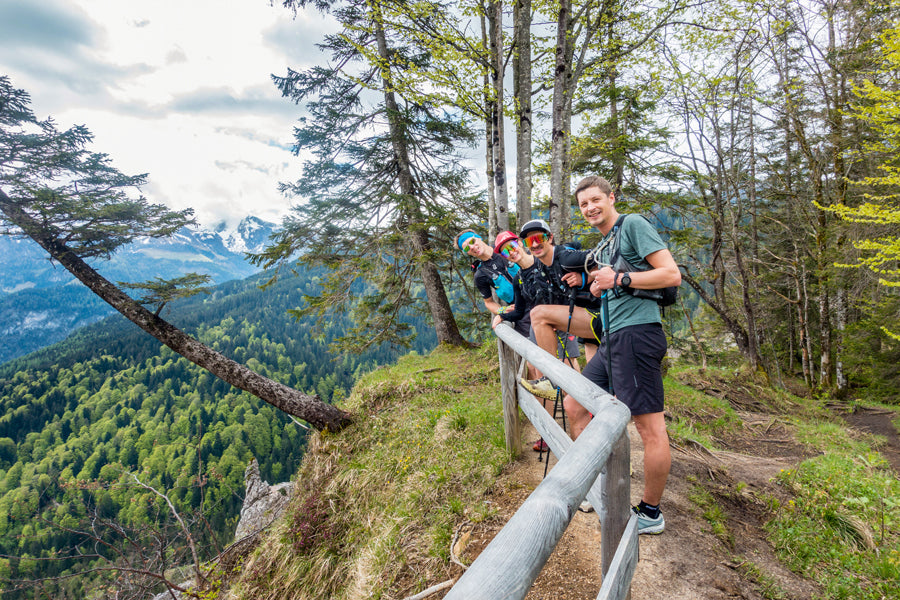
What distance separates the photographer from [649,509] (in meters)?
2.61

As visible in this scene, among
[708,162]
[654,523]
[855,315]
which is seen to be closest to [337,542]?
[654,523]

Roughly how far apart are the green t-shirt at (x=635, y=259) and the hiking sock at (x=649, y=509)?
4.37 ft

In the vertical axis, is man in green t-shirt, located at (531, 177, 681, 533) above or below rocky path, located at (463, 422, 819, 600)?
above

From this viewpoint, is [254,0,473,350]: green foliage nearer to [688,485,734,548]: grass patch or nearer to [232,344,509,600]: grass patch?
[232,344,509,600]: grass patch

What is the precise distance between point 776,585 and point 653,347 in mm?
1759

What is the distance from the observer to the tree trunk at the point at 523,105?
18.1 ft

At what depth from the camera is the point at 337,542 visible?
522 centimetres

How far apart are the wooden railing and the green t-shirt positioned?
621 mm

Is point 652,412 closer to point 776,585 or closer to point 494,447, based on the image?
point 776,585

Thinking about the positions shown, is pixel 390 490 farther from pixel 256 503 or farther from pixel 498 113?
pixel 256 503

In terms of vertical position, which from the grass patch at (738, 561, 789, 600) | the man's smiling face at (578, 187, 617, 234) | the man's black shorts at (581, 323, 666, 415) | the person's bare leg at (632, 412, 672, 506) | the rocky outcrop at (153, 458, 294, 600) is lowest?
the rocky outcrop at (153, 458, 294, 600)

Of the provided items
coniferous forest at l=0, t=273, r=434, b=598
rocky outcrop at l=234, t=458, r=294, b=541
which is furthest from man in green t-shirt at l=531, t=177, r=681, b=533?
coniferous forest at l=0, t=273, r=434, b=598

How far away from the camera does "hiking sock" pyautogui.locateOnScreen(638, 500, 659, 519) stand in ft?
8.56

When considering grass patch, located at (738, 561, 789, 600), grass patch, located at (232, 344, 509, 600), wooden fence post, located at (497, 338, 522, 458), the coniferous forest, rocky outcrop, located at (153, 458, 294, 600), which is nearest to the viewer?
grass patch, located at (738, 561, 789, 600)
